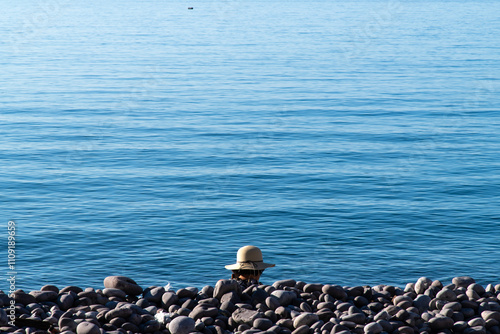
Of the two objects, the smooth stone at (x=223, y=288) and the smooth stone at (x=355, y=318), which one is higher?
the smooth stone at (x=223, y=288)

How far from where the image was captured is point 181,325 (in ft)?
26.4

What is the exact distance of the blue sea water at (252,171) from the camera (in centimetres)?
1620

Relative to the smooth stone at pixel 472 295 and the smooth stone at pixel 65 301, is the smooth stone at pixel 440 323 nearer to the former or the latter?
the smooth stone at pixel 472 295

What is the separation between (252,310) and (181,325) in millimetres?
942

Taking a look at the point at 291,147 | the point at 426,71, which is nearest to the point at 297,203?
the point at 291,147

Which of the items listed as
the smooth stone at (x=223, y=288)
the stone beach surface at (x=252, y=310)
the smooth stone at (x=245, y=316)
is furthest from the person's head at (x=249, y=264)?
the smooth stone at (x=245, y=316)

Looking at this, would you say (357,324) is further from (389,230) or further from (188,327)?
(389,230)

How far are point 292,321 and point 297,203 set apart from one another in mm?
11910

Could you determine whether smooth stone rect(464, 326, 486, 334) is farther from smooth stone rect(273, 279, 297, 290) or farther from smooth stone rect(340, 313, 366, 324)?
smooth stone rect(273, 279, 297, 290)

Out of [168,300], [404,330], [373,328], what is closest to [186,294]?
[168,300]

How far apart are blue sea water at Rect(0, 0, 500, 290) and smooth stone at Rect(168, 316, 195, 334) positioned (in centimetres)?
671

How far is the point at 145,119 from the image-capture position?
3425cm

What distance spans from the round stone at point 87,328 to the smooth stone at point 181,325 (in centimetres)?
79

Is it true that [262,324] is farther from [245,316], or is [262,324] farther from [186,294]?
[186,294]
